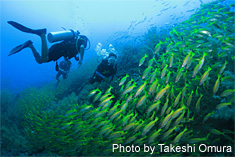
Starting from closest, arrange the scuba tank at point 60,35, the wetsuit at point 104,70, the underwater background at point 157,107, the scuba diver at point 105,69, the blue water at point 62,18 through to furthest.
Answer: the underwater background at point 157,107
the scuba tank at point 60,35
the scuba diver at point 105,69
the wetsuit at point 104,70
the blue water at point 62,18

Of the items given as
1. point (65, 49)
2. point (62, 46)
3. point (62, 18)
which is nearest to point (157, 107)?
point (65, 49)

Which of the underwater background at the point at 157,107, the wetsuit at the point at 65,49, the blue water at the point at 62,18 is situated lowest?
the underwater background at the point at 157,107

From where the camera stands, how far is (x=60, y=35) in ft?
18.1

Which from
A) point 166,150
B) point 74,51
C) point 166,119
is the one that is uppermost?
point 74,51

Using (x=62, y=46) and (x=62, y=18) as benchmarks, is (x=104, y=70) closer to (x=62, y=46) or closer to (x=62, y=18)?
(x=62, y=46)

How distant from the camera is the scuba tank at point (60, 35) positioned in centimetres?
531

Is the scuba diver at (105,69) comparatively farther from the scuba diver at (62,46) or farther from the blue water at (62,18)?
the blue water at (62,18)

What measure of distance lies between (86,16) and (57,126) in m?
59.4

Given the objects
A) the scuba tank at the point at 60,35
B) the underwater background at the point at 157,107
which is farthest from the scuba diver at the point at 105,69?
the scuba tank at the point at 60,35

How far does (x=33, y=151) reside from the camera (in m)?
5.35

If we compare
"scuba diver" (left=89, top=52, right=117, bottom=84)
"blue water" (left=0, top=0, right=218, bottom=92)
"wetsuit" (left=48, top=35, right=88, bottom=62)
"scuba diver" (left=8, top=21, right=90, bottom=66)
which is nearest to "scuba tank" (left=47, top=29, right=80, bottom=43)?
"scuba diver" (left=8, top=21, right=90, bottom=66)

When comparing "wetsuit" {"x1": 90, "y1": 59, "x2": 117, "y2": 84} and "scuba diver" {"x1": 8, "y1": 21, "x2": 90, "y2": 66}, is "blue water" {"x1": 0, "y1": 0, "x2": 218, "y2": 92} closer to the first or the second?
"scuba diver" {"x1": 8, "y1": 21, "x2": 90, "y2": 66}

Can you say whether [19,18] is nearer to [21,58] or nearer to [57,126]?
[21,58]

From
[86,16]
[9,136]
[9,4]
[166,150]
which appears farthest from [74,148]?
[9,4]
